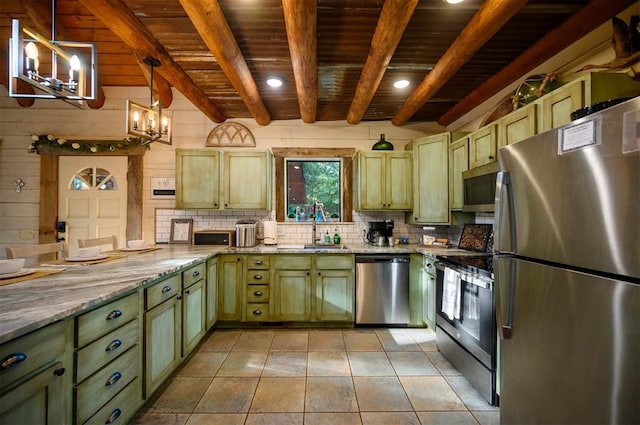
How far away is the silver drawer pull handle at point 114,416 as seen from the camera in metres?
1.47

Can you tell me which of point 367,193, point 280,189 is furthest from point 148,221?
point 367,193

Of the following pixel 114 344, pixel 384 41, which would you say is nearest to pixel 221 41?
pixel 384 41

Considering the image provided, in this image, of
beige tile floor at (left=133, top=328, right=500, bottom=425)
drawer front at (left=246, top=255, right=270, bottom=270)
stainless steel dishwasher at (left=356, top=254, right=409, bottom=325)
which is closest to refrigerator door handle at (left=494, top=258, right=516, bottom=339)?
beige tile floor at (left=133, top=328, right=500, bottom=425)

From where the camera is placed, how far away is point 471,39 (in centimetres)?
205

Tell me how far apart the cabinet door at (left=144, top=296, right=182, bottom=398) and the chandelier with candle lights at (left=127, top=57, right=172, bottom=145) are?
4.59 ft

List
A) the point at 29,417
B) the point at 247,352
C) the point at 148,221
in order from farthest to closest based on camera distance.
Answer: the point at 148,221 → the point at 247,352 → the point at 29,417

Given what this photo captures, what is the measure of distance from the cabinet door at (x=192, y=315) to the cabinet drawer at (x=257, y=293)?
0.57 metres

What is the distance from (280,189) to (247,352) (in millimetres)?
2056

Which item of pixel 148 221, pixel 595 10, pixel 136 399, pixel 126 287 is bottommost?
pixel 136 399

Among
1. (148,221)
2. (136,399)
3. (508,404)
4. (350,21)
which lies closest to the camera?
(508,404)

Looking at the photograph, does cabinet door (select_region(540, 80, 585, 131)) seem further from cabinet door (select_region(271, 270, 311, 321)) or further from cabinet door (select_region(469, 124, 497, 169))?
cabinet door (select_region(271, 270, 311, 321))

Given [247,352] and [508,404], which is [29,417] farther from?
[508,404]

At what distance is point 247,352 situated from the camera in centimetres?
273

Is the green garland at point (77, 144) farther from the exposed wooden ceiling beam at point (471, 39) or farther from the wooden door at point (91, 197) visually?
the exposed wooden ceiling beam at point (471, 39)
